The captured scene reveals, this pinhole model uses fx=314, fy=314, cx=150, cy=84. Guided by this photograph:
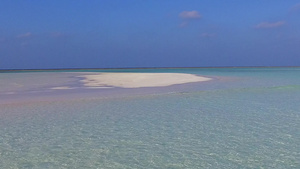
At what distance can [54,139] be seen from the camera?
4.88 metres

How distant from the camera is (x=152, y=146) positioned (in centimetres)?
442

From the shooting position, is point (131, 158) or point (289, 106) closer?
point (131, 158)

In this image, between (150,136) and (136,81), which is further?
(136,81)

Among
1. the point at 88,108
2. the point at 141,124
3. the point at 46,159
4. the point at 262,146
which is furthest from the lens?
the point at 88,108

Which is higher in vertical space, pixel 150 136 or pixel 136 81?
pixel 136 81

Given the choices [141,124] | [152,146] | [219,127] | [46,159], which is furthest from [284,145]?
[46,159]

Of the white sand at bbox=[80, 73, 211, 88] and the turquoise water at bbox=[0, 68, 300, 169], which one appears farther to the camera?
the white sand at bbox=[80, 73, 211, 88]

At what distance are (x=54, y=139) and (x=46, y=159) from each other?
1.04 m

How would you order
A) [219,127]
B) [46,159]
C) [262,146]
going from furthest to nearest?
1. [219,127]
2. [262,146]
3. [46,159]

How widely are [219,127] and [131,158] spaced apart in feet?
7.68

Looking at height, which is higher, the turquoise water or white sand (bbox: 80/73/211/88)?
white sand (bbox: 80/73/211/88)

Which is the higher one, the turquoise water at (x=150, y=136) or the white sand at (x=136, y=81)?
the white sand at (x=136, y=81)

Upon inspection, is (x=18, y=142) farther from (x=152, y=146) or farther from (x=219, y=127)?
(x=219, y=127)

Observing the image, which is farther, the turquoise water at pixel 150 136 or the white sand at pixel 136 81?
the white sand at pixel 136 81
